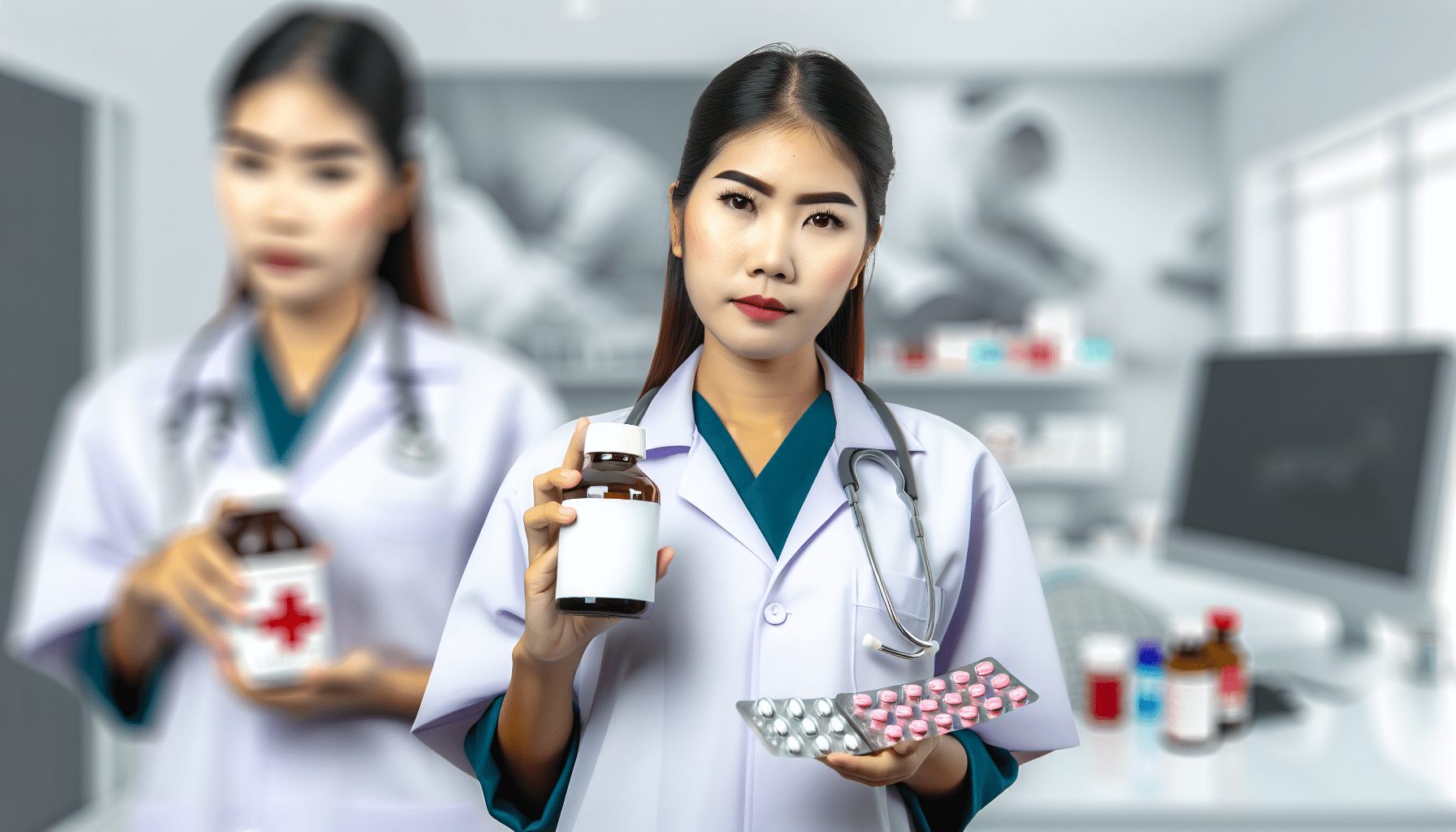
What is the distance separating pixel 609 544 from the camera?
0.30 metres

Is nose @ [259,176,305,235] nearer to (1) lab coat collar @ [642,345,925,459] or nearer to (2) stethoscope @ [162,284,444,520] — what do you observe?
(2) stethoscope @ [162,284,444,520]

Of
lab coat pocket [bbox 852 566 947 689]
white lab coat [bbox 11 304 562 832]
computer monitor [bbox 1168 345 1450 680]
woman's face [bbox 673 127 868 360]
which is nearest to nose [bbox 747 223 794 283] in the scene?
woman's face [bbox 673 127 868 360]

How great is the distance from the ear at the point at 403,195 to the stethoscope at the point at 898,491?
271 mm

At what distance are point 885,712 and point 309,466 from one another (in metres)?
0.41

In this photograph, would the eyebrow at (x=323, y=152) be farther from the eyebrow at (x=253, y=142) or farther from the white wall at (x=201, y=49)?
the white wall at (x=201, y=49)

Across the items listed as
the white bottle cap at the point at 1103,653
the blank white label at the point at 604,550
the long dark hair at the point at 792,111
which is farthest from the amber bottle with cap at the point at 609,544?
the white bottle cap at the point at 1103,653

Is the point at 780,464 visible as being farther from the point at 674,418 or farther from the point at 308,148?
the point at 308,148

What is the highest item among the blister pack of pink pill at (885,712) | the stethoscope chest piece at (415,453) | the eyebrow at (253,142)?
the eyebrow at (253,142)

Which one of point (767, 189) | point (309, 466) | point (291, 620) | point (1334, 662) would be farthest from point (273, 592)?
point (1334, 662)

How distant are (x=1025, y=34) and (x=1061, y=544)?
2.59 metres

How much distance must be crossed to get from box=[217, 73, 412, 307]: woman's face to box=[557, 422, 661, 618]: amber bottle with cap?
0.33 meters

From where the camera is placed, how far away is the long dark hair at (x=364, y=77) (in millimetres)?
559

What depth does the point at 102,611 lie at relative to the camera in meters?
0.58

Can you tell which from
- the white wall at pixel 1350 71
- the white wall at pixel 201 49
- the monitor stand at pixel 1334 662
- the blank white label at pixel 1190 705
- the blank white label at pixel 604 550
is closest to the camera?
the blank white label at pixel 604 550
